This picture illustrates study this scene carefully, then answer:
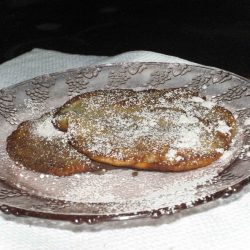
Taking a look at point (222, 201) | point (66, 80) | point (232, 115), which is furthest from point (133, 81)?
point (222, 201)

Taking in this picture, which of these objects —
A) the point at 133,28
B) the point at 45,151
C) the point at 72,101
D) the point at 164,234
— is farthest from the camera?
the point at 133,28

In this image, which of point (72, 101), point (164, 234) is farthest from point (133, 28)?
point (164, 234)

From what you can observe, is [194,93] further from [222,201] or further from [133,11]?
[133,11]

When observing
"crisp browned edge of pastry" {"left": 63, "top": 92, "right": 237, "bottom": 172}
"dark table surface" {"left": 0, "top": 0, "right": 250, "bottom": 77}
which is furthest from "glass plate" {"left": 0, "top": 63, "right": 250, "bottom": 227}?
"dark table surface" {"left": 0, "top": 0, "right": 250, "bottom": 77}

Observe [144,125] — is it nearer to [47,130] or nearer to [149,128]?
[149,128]

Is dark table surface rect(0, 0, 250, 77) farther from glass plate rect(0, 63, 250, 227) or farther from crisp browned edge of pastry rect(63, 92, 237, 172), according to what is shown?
crisp browned edge of pastry rect(63, 92, 237, 172)

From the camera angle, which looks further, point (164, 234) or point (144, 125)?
point (144, 125)
